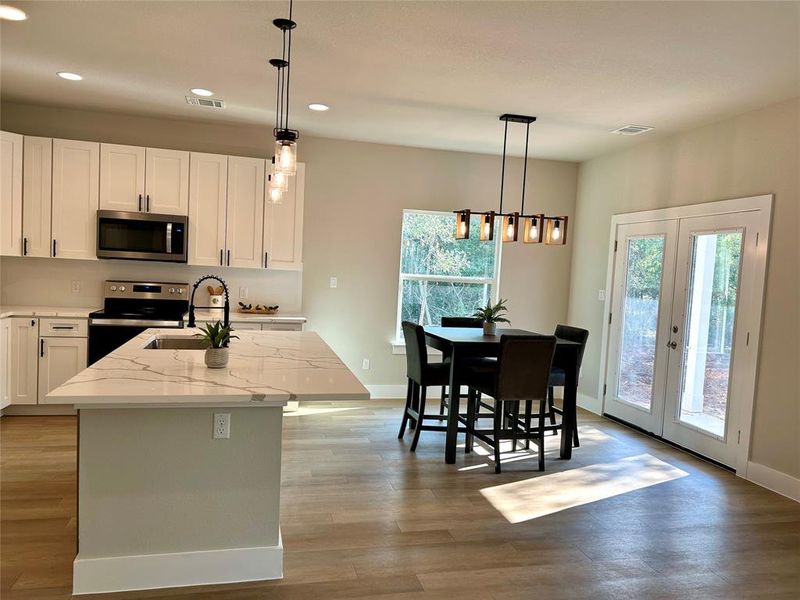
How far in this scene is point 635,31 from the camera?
2855mm

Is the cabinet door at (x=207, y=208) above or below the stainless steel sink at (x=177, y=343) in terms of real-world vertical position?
above

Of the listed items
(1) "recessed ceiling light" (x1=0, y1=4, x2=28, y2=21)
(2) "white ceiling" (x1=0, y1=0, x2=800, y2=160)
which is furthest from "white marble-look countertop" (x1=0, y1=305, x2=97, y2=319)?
(1) "recessed ceiling light" (x1=0, y1=4, x2=28, y2=21)

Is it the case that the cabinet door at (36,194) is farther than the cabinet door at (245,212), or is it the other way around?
the cabinet door at (245,212)

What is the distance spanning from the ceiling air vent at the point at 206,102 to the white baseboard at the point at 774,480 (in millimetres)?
4818

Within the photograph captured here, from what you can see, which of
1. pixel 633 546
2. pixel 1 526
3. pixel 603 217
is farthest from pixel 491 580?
pixel 603 217

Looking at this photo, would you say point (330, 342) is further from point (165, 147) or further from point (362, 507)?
point (362, 507)

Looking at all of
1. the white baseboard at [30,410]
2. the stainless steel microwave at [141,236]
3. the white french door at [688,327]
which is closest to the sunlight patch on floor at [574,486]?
the white french door at [688,327]

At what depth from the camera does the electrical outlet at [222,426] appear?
2391 millimetres

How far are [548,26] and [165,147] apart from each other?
3.81m

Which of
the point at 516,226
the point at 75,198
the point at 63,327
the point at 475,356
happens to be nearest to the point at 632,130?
the point at 516,226

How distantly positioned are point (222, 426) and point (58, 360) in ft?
10.2

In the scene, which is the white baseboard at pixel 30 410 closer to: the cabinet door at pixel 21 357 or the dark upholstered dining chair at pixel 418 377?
the cabinet door at pixel 21 357

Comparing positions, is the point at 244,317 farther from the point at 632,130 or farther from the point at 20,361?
the point at 632,130

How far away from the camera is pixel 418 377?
4.47 m
